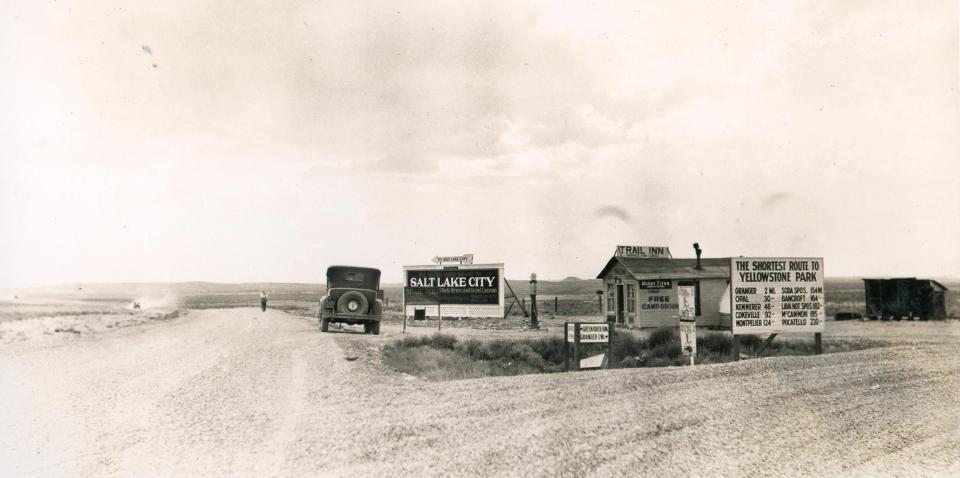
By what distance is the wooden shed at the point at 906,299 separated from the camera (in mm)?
30344

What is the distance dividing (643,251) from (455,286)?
28.3 feet

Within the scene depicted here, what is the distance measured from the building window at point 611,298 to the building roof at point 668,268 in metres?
0.83

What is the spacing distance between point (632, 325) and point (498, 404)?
728 inches

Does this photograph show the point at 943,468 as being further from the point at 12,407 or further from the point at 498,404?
the point at 12,407

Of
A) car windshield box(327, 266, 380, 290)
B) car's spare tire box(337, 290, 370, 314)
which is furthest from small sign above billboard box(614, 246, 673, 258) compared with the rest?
car's spare tire box(337, 290, 370, 314)

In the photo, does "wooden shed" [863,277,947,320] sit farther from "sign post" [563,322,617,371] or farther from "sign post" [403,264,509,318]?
"sign post" [563,322,617,371]

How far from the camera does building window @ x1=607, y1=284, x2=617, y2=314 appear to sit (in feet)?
93.8

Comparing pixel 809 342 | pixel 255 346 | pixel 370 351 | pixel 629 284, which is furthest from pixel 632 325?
pixel 255 346

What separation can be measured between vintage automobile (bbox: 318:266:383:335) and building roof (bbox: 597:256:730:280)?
10.3 m

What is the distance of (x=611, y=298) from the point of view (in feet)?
95.4

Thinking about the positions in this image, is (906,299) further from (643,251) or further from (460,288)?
(460,288)

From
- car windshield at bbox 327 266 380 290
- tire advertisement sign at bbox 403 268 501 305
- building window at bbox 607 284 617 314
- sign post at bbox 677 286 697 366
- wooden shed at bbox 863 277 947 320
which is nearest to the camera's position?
sign post at bbox 677 286 697 366

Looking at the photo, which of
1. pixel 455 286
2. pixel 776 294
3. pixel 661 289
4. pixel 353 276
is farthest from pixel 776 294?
pixel 455 286

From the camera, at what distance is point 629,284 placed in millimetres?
26812
